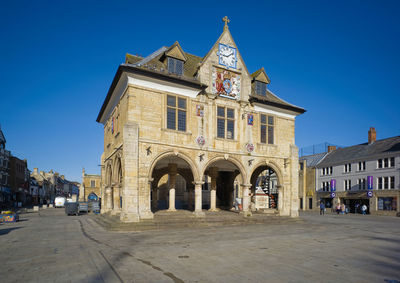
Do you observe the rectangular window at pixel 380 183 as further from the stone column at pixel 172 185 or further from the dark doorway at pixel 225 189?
the stone column at pixel 172 185

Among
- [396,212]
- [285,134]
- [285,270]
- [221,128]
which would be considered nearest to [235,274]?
[285,270]

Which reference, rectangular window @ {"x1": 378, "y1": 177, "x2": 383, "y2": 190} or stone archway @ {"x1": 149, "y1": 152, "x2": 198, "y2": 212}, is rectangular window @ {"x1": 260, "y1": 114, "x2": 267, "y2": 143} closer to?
stone archway @ {"x1": 149, "y1": 152, "x2": 198, "y2": 212}

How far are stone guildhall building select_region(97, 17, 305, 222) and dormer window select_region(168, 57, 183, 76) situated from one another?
0.07 metres

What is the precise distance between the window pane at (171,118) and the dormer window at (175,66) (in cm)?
260

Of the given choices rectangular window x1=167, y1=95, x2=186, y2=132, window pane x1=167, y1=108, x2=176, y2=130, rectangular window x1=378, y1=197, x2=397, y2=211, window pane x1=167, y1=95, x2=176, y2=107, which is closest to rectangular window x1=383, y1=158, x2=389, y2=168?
rectangular window x1=378, y1=197, x2=397, y2=211

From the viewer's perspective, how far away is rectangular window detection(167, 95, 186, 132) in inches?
776

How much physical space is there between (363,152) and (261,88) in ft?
89.9

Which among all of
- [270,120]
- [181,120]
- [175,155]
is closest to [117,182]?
[175,155]

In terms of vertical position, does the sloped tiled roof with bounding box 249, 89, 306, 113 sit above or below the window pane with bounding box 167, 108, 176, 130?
above

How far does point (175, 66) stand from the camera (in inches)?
796

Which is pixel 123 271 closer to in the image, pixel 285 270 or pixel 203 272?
pixel 203 272

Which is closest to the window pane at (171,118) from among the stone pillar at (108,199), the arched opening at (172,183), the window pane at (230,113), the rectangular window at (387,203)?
the arched opening at (172,183)

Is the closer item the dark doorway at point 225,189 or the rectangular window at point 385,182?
the dark doorway at point 225,189

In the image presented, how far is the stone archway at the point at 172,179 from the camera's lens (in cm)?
2017
